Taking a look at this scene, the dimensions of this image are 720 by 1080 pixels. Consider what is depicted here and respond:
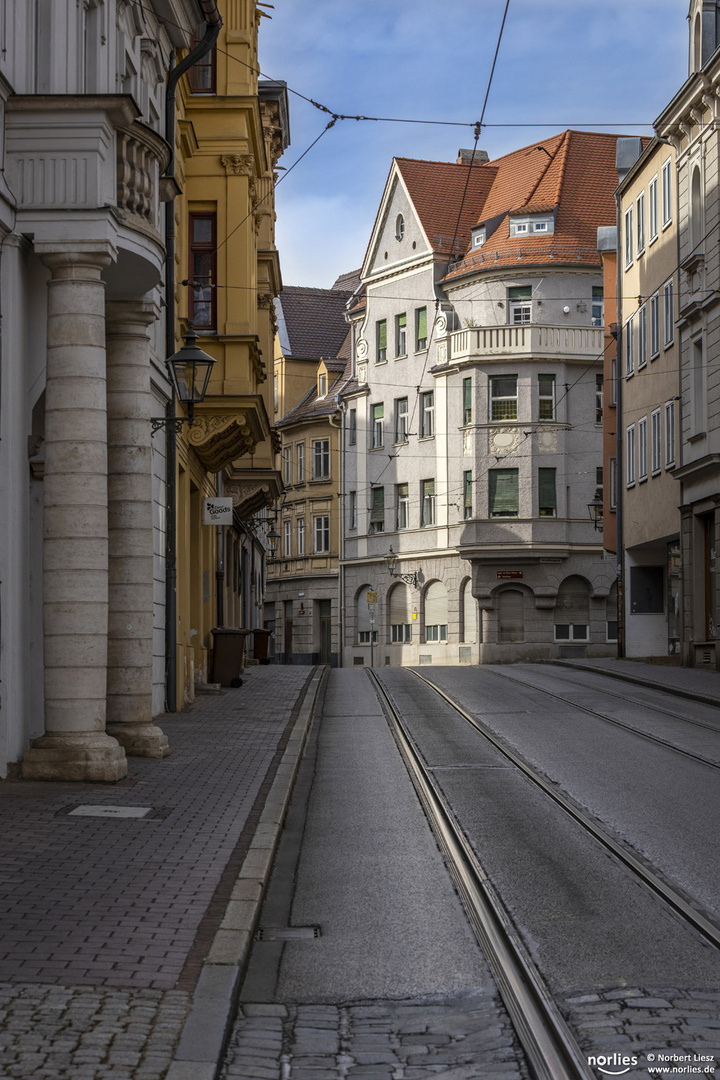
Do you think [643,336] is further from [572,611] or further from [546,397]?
[572,611]

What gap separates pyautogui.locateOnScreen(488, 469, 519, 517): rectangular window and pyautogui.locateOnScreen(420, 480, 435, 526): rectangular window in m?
3.99

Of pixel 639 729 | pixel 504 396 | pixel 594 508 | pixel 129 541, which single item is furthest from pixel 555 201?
pixel 129 541

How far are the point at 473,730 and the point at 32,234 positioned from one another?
9242mm

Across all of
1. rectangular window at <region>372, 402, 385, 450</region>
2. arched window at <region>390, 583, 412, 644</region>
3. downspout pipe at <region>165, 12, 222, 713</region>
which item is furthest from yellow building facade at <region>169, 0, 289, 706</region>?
rectangular window at <region>372, 402, 385, 450</region>

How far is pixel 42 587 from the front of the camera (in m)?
13.7

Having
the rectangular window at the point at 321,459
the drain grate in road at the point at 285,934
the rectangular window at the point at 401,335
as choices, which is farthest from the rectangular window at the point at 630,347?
the drain grate in road at the point at 285,934

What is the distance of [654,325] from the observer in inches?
1556

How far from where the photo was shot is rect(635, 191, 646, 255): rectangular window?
40947mm

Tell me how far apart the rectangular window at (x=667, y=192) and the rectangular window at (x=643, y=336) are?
321 cm

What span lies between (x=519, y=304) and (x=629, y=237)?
14138 millimetres

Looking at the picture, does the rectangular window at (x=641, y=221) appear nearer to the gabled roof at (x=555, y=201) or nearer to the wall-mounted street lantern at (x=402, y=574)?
the gabled roof at (x=555, y=201)

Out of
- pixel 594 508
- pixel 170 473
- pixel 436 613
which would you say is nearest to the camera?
pixel 170 473

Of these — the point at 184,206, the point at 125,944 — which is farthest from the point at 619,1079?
the point at 184,206

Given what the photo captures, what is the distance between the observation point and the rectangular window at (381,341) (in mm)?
63938
